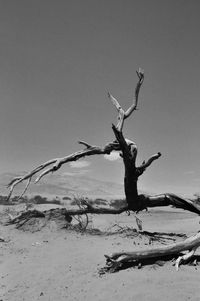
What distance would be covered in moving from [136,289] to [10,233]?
7.20 metres

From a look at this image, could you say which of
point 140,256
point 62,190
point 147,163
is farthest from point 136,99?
point 62,190

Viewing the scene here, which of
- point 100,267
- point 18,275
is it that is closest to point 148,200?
point 100,267

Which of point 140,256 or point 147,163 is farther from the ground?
point 147,163

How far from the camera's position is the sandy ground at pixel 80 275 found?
5.35 metres

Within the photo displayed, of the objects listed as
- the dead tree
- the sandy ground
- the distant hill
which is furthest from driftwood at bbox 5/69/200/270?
the distant hill

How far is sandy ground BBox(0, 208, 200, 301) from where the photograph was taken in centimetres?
535

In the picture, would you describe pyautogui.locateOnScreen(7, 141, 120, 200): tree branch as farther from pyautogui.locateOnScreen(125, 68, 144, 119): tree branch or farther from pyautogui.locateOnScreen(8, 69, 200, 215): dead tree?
pyautogui.locateOnScreen(125, 68, 144, 119): tree branch

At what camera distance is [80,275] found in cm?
662

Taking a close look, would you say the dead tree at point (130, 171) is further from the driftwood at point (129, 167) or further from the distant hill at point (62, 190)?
the distant hill at point (62, 190)

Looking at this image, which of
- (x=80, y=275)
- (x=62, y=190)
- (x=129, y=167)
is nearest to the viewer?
(x=80, y=275)

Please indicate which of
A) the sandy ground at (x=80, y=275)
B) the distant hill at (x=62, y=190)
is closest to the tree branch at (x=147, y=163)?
the sandy ground at (x=80, y=275)

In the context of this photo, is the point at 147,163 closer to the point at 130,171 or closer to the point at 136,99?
the point at 130,171

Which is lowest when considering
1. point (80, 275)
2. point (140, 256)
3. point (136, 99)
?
point (80, 275)

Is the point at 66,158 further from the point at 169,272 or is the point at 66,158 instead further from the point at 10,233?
the point at 10,233
